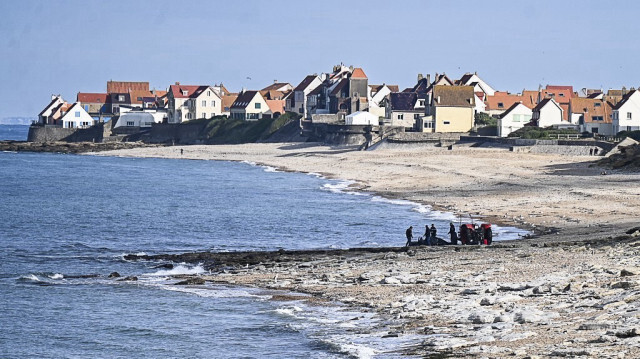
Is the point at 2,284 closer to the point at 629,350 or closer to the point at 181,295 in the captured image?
the point at 181,295

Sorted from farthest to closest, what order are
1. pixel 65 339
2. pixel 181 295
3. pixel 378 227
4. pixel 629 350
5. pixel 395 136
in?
pixel 395 136
pixel 378 227
pixel 181 295
pixel 65 339
pixel 629 350

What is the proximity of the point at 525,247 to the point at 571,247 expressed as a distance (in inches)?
86.0

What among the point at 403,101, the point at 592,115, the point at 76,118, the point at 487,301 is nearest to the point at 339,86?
the point at 403,101

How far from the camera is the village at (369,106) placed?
3907 inches

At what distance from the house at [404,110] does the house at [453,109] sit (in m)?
7.52

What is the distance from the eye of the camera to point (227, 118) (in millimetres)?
142250

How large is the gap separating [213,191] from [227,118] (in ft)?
238

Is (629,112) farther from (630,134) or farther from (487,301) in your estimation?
(487,301)

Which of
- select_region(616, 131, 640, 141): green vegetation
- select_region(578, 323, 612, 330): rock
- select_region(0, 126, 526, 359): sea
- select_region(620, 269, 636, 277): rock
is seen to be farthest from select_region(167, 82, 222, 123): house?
select_region(578, 323, 612, 330): rock

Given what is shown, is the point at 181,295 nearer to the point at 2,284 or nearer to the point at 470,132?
the point at 2,284

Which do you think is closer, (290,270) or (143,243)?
(290,270)

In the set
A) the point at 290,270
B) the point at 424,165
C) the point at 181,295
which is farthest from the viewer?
the point at 424,165

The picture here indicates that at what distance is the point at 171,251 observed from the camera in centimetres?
3809

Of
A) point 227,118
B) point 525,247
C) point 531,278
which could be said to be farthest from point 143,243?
point 227,118
